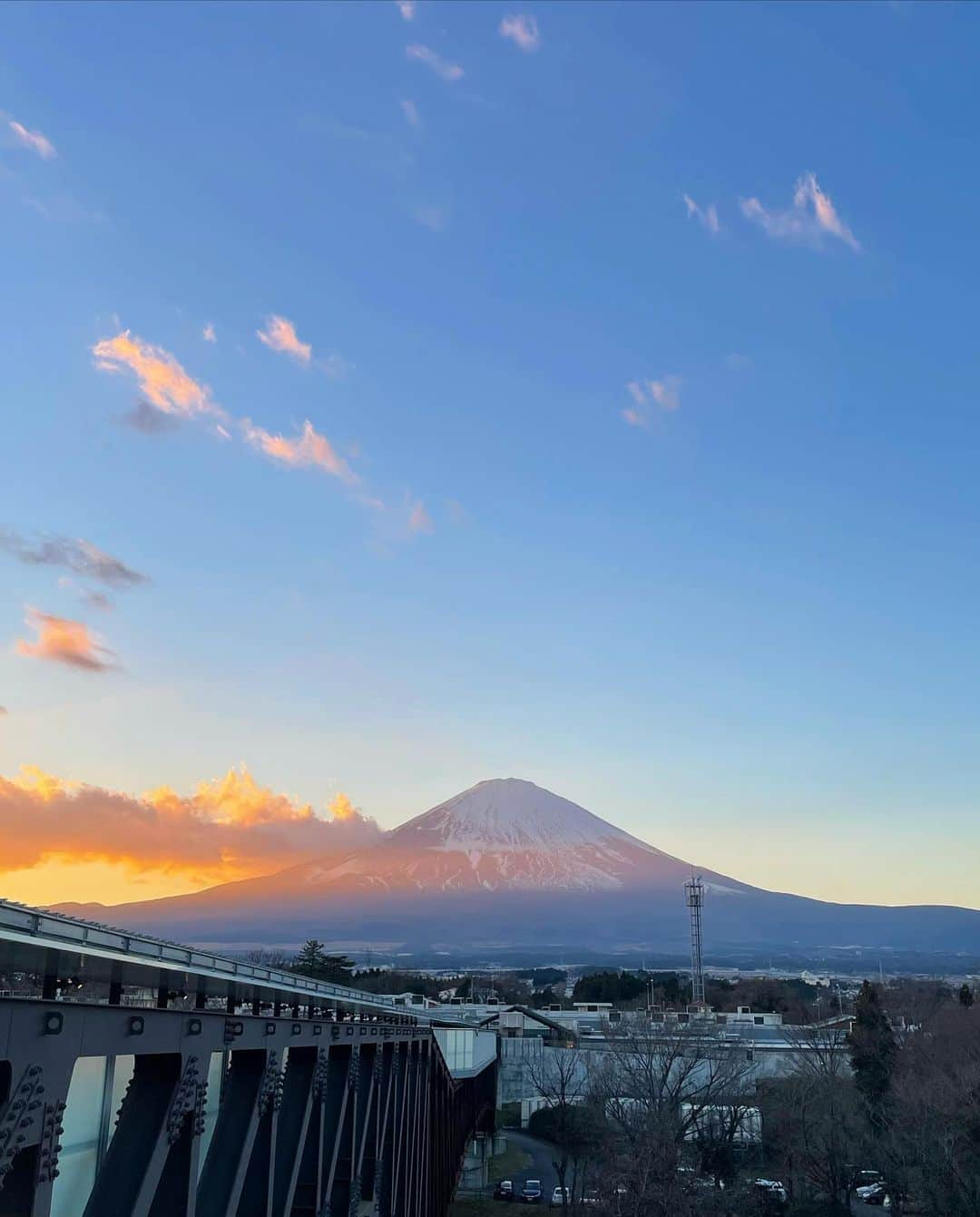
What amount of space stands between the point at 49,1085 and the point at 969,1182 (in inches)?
1529

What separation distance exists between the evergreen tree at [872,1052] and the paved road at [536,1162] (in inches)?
623

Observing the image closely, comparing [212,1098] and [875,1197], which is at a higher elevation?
[212,1098]

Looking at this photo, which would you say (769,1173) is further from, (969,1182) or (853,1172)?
(969,1182)

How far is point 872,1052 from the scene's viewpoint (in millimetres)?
55281

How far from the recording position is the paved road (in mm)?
51156

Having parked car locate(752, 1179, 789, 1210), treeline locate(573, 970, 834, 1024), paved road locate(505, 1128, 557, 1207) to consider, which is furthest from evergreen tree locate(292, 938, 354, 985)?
parked car locate(752, 1179, 789, 1210)

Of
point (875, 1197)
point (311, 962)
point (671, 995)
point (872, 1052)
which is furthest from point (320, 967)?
point (875, 1197)

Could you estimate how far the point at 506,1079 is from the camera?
72.2 metres

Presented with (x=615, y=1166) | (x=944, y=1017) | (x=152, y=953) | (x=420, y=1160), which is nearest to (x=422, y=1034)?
(x=420, y=1160)

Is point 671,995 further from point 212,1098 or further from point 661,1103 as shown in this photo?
point 212,1098

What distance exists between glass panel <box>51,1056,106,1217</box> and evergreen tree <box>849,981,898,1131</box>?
51045mm

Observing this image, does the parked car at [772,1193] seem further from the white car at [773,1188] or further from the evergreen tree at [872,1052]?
the evergreen tree at [872,1052]

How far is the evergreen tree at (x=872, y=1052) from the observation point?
2125 inches

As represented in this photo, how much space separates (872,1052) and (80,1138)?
5532cm
